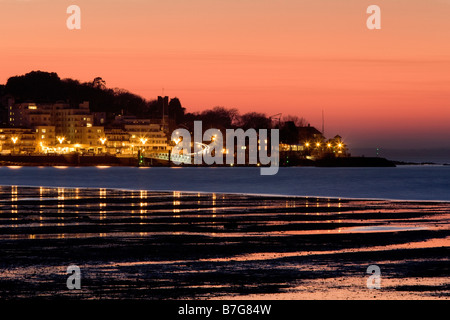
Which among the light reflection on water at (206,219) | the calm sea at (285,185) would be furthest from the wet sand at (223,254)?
the calm sea at (285,185)

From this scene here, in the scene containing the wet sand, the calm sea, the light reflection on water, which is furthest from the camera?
the calm sea

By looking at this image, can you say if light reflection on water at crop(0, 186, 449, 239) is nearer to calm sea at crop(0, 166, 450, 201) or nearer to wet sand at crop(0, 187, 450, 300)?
wet sand at crop(0, 187, 450, 300)

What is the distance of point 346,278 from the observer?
16.6 m

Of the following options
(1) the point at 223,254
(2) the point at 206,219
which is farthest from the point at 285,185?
(1) the point at 223,254

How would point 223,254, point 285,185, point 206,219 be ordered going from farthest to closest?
point 285,185
point 206,219
point 223,254

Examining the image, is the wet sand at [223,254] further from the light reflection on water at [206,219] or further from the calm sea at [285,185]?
the calm sea at [285,185]

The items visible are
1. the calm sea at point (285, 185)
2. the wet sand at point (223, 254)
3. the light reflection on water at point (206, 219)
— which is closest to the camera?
the wet sand at point (223, 254)

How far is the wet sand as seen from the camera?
604 inches

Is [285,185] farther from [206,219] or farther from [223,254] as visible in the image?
[223,254]

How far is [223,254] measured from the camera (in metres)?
20.6

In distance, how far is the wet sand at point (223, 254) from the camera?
15.3 metres

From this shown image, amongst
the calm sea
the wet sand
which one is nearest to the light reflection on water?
the wet sand

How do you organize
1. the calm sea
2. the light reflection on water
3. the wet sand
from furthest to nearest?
the calm sea, the light reflection on water, the wet sand
